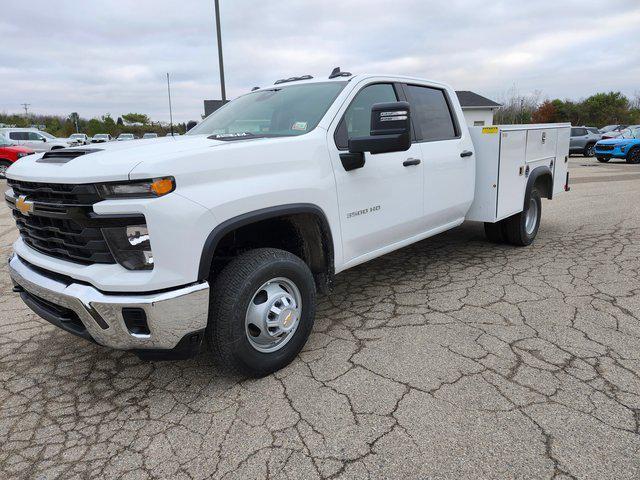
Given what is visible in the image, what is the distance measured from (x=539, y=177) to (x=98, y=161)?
5.28 meters

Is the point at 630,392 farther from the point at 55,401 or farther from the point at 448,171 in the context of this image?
the point at 55,401

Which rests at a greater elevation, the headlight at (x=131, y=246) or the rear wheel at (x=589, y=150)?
the headlight at (x=131, y=246)

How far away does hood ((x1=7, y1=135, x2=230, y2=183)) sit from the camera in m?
2.39

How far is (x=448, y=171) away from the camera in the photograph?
4.47 m

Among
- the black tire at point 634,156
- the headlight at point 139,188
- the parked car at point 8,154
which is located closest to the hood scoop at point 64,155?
the headlight at point 139,188

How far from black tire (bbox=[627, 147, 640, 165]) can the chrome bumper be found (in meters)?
21.2

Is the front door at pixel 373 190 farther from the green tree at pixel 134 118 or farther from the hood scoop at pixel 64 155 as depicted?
the green tree at pixel 134 118

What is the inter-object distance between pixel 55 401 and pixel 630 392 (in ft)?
11.1

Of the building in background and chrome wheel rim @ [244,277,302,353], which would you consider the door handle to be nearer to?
chrome wheel rim @ [244,277,302,353]

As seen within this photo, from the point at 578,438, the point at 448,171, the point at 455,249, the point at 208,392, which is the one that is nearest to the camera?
the point at 578,438

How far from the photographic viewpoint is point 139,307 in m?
2.38

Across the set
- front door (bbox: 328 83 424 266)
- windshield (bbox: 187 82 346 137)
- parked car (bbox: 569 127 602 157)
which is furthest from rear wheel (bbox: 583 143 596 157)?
windshield (bbox: 187 82 346 137)

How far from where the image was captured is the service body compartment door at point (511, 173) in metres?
4.97

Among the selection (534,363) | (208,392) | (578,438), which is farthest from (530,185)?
(208,392)
